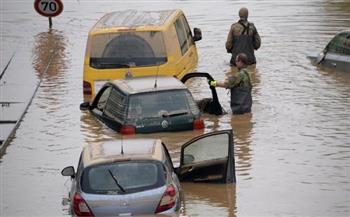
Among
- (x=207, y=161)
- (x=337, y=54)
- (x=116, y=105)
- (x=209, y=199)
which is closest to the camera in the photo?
(x=209, y=199)

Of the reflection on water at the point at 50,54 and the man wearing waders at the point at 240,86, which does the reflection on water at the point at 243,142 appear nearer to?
the man wearing waders at the point at 240,86

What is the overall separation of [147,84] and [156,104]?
682mm

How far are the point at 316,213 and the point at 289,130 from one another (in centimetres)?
585

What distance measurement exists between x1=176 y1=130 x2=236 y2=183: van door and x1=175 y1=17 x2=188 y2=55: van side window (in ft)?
27.1

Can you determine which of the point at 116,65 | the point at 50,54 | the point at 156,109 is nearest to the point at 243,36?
the point at 116,65

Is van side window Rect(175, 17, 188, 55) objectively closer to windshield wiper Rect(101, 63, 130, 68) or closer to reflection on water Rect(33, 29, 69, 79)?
windshield wiper Rect(101, 63, 130, 68)

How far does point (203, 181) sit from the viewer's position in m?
16.1

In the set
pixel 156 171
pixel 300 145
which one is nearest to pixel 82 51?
pixel 300 145

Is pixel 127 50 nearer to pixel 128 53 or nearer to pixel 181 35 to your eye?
pixel 128 53

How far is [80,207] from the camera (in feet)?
43.7

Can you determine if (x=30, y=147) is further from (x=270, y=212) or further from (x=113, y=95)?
(x=270, y=212)

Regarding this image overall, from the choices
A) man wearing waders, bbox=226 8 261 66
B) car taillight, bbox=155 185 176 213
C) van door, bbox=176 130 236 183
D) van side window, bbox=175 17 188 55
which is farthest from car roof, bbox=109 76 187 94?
man wearing waders, bbox=226 8 261 66

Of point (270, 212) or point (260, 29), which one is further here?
point (260, 29)

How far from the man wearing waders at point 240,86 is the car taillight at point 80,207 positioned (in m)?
7.65
